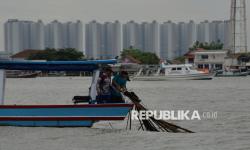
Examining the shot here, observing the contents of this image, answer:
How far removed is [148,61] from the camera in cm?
12781

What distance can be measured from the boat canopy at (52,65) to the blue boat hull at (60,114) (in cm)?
133

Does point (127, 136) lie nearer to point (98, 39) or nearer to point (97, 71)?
point (97, 71)

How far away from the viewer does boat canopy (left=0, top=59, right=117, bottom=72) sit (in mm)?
18891

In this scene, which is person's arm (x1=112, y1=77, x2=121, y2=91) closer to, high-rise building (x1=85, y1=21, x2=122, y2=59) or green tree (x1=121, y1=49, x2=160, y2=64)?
green tree (x1=121, y1=49, x2=160, y2=64)

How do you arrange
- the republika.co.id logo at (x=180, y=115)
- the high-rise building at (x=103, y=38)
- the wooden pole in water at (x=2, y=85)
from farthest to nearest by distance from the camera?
the high-rise building at (x=103, y=38) → the republika.co.id logo at (x=180, y=115) → the wooden pole in water at (x=2, y=85)

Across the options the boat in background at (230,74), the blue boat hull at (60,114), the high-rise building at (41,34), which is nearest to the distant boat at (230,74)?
the boat in background at (230,74)

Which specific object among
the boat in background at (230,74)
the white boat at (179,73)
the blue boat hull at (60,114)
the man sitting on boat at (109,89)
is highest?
the man sitting on boat at (109,89)

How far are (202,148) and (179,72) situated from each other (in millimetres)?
56768

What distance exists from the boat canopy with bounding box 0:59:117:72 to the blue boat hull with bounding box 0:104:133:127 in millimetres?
1325

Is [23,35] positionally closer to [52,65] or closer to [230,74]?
[230,74]

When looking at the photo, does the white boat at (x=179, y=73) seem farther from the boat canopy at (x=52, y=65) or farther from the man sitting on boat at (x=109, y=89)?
the man sitting on boat at (x=109, y=89)

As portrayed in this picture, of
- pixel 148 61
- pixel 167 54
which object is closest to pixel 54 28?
pixel 167 54

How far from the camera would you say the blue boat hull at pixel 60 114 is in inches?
709

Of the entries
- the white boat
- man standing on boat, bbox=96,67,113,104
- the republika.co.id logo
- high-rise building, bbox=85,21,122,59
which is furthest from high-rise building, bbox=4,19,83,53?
man standing on boat, bbox=96,67,113,104
